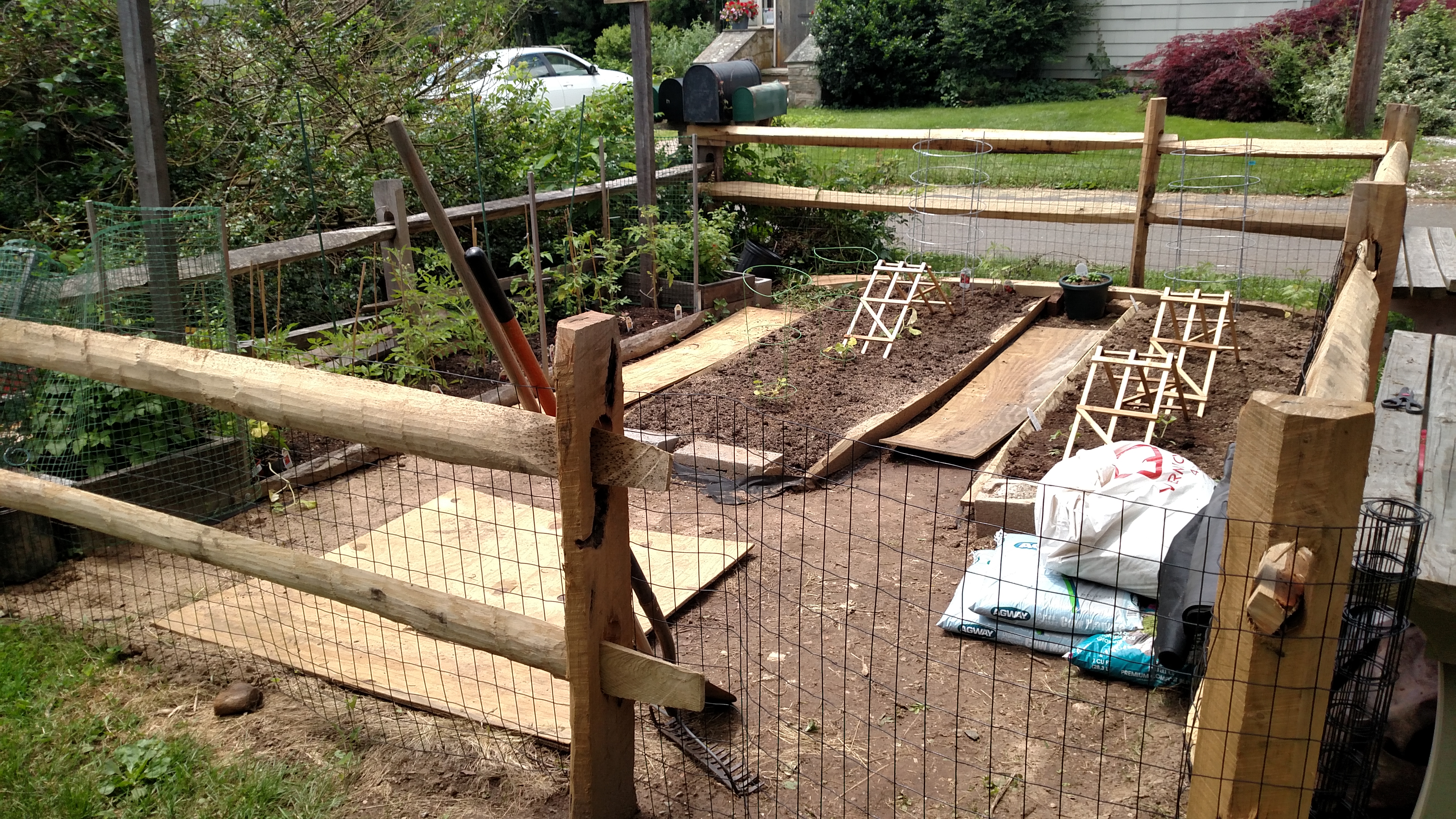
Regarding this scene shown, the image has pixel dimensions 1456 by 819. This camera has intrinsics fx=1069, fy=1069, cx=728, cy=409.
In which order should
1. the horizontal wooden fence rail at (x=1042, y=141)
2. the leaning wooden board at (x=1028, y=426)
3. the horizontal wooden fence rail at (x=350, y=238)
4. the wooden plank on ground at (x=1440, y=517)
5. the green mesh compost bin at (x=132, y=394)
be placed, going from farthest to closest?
the horizontal wooden fence rail at (x=1042, y=141)
the leaning wooden board at (x=1028, y=426)
the horizontal wooden fence rail at (x=350, y=238)
the green mesh compost bin at (x=132, y=394)
the wooden plank on ground at (x=1440, y=517)

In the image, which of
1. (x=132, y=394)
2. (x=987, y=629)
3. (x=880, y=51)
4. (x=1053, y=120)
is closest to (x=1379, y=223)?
(x=987, y=629)

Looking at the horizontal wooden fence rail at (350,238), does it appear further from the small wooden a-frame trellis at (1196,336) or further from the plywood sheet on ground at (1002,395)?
the small wooden a-frame trellis at (1196,336)

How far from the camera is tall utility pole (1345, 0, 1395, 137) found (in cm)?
1052

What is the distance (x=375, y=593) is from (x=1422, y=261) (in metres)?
5.85

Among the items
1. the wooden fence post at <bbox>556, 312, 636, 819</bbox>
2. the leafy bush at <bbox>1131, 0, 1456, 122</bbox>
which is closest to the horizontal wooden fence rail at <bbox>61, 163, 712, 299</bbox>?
the wooden fence post at <bbox>556, 312, 636, 819</bbox>

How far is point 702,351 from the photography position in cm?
780

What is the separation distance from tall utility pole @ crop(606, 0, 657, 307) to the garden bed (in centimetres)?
136

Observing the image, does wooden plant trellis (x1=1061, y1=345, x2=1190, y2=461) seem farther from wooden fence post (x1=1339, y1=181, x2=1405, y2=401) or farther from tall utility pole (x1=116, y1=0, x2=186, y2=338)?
tall utility pole (x1=116, y1=0, x2=186, y2=338)

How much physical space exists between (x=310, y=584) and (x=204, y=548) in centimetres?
51

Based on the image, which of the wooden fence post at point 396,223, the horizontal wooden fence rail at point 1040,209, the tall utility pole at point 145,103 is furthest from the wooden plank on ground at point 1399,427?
the wooden fence post at point 396,223

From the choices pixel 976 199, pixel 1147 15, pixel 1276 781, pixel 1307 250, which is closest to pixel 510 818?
pixel 1276 781

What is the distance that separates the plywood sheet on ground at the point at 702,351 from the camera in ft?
23.2

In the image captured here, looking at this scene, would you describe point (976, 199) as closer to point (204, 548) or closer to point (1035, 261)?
point (1035, 261)

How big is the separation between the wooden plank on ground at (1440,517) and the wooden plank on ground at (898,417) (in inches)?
81.3
